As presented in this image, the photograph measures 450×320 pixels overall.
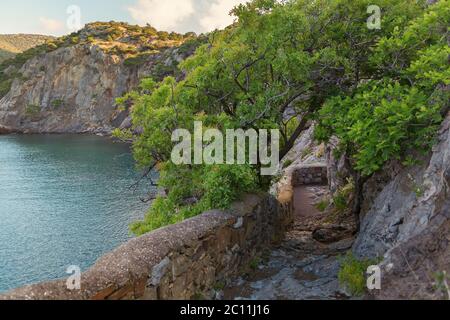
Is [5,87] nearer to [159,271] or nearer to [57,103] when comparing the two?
[57,103]

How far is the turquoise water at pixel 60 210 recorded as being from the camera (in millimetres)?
27328

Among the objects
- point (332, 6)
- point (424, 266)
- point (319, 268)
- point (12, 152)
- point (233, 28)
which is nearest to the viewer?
point (424, 266)

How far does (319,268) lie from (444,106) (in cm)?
529

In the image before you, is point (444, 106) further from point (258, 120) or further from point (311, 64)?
point (258, 120)

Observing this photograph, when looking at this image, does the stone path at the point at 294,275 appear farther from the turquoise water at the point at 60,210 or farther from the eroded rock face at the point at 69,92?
the eroded rock face at the point at 69,92

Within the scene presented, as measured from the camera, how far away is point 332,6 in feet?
44.5

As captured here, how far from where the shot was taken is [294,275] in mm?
10820

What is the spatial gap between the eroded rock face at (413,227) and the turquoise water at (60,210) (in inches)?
806

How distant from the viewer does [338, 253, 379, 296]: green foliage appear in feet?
28.6

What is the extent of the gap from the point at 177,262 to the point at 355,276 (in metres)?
3.97

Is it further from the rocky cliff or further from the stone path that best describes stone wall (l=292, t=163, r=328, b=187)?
the rocky cliff

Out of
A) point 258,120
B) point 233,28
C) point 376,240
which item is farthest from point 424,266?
point 233,28

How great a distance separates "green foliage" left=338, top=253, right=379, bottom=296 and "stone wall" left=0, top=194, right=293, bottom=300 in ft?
9.17

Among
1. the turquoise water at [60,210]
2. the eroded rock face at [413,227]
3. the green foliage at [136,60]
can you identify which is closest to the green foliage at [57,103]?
the green foliage at [136,60]
